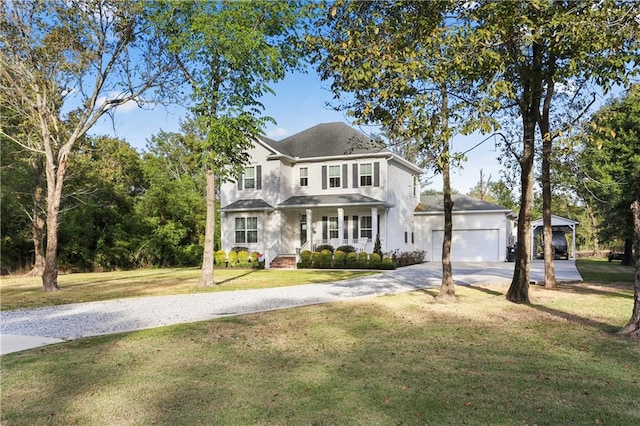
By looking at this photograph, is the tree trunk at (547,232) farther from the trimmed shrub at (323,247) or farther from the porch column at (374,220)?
the trimmed shrub at (323,247)

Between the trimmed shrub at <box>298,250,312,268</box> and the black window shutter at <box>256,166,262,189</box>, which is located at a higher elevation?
the black window shutter at <box>256,166,262,189</box>

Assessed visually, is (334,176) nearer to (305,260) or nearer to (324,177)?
(324,177)

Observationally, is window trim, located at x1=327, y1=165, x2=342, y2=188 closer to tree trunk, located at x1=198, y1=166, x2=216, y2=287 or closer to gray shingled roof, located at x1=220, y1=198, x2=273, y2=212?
gray shingled roof, located at x1=220, y1=198, x2=273, y2=212

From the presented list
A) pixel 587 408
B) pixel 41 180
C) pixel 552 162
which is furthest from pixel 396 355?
pixel 41 180

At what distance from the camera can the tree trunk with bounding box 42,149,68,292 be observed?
14.9 metres

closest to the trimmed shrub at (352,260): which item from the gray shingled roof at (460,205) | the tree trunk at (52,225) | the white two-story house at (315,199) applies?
the white two-story house at (315,199)

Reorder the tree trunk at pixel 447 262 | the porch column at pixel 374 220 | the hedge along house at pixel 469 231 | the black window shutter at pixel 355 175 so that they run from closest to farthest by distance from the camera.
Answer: the tree trunk at pixel 447 262 < the porch column at pixel 374 220 < the black window shutter at pixel 355 175 < the hedge along house at pixel 469 231

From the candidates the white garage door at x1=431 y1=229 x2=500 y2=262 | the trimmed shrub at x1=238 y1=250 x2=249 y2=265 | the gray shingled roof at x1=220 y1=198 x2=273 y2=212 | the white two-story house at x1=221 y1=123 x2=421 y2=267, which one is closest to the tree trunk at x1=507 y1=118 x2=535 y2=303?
the white two-story house at x1=221 y1=123 x2=421 y2=267

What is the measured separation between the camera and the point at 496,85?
7.00m

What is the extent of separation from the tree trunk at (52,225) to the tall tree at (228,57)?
464cm

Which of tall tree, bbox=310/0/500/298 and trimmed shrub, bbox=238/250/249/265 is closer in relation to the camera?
tall tree, bbox=310/0/500/298

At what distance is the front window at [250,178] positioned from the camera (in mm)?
27344

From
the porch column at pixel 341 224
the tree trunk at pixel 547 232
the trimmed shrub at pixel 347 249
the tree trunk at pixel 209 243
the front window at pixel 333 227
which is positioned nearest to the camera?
the tree trunk at pixel 547 232

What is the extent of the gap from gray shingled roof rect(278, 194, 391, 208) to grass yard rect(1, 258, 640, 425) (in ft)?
51.4
